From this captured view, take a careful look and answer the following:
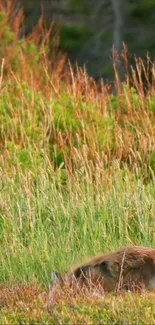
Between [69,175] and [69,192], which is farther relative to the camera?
[69,175]

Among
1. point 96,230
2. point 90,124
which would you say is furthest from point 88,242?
point 90,124

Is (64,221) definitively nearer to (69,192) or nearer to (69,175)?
(69,192)

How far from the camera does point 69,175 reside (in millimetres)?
12984

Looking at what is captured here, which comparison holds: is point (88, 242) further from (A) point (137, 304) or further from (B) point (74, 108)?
(B) point (74, 108)

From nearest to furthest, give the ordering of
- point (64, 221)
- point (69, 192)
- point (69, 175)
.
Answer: point (64, 221) → point (69, 192) → point (69, 175)

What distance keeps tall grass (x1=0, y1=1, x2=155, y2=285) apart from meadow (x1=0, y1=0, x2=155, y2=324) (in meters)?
0.01

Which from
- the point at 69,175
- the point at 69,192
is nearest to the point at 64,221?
the point at 69,192

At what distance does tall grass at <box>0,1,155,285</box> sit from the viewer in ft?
35.7

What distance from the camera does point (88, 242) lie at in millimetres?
10969

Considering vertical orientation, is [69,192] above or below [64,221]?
above

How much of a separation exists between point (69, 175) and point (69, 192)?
820 millimetres

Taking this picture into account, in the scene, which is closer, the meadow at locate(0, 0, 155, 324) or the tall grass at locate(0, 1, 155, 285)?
the meadow at locate(0, 0, 155, 324)

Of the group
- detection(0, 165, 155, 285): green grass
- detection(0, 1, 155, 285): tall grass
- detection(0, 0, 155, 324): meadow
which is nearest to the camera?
detection(0, 0, 155, 324): meadow

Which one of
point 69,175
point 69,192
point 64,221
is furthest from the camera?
point 69,175
